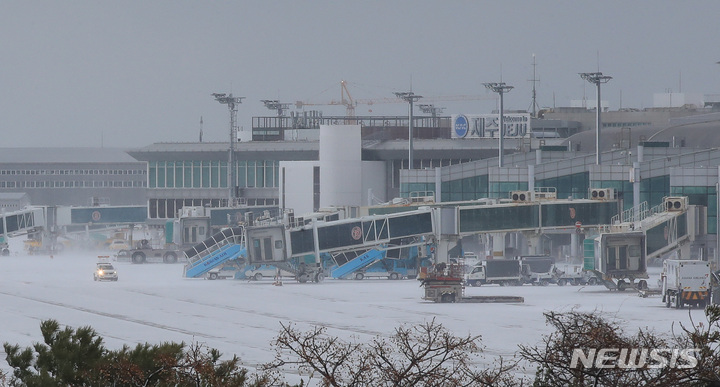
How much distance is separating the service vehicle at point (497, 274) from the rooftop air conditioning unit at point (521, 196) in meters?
11.4

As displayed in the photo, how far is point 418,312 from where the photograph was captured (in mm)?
63125

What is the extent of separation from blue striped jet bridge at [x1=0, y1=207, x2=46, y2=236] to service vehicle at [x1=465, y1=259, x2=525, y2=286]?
228 ft

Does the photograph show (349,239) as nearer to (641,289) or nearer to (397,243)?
(397,243)

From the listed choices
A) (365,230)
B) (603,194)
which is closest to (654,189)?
(603,194)

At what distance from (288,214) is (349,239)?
5.10m

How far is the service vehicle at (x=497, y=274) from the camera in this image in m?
87.2

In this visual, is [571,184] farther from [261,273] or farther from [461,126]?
[461,126]

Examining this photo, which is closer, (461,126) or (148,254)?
(148,254)

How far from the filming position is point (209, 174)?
506ft

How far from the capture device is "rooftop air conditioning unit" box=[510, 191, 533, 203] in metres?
98.2

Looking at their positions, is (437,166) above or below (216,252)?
above

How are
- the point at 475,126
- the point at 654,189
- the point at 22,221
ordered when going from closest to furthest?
the point at 654,189 < the point at 22,221 < the point at 475,126

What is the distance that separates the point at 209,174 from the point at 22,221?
→ 2285 centimetres

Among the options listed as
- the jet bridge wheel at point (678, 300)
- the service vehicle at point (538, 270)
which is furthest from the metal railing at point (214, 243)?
the jet bridge wheel at point (678, 300)
